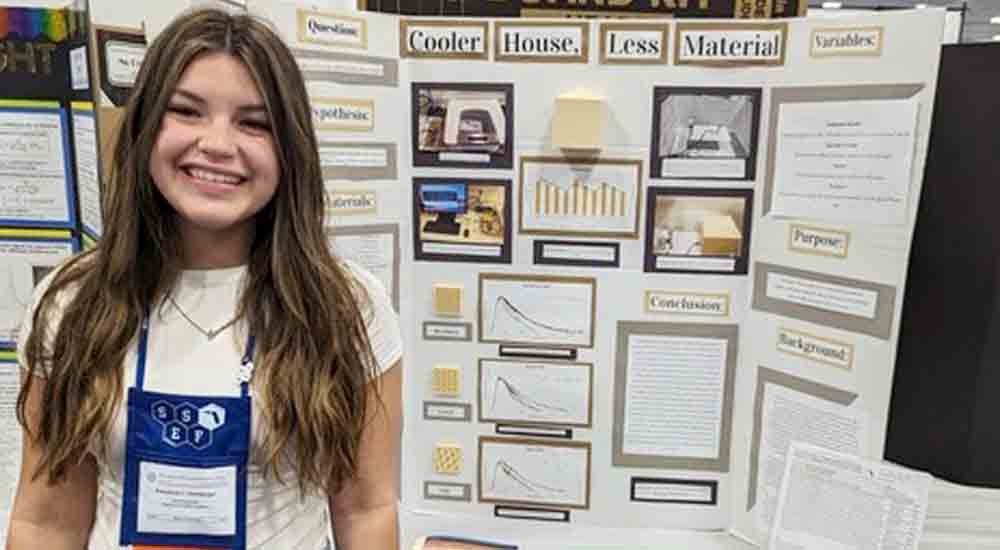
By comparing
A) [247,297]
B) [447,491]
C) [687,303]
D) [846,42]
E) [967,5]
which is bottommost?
[447,491]

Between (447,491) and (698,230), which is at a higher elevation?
(698,230)

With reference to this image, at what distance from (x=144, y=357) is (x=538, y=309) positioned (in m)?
1.03

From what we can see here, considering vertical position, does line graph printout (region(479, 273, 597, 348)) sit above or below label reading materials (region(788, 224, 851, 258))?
below

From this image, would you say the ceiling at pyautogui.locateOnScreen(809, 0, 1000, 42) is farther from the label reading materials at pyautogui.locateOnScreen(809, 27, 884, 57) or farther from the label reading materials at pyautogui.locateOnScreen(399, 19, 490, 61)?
the label reading materials at pyautogui.locateOnScreen(399, 19, 490, 61)

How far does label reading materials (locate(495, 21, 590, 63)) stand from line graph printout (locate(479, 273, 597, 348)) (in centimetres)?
54

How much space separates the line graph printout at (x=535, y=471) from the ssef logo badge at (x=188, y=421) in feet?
3.36

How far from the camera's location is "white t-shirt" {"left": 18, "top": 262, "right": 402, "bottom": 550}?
100cm

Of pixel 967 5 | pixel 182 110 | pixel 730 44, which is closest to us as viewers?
pixel 182 110

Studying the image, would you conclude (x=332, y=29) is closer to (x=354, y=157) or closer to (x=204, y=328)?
(x=354, y=157)

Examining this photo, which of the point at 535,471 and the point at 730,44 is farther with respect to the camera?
the point at 535,471

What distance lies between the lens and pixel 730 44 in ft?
5.51

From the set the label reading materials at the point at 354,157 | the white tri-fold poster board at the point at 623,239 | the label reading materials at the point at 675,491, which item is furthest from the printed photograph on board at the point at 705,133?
the label reading materials at the point at 675,491

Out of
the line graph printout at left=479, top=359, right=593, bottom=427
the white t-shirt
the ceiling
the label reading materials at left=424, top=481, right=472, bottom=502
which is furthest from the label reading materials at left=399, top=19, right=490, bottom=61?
the ceiling

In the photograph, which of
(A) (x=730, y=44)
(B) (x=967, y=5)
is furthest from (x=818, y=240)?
(B) (x=967, y=5)
